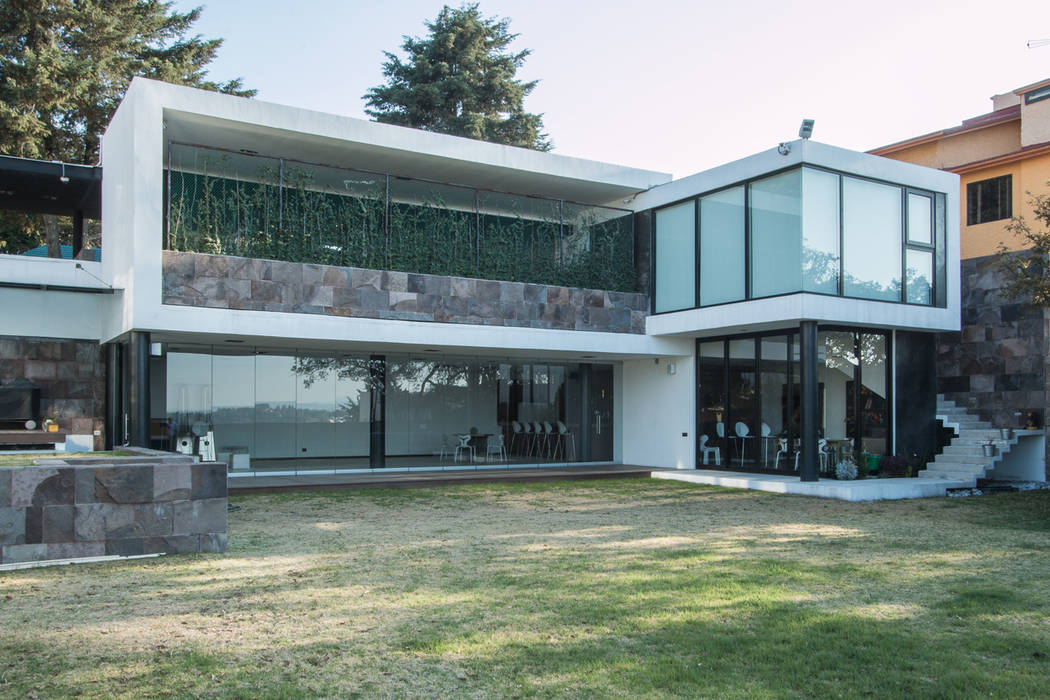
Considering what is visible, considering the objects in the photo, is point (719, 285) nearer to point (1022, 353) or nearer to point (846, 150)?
point (846, 150)

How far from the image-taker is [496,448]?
1733cm

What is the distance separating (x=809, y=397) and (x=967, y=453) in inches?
151

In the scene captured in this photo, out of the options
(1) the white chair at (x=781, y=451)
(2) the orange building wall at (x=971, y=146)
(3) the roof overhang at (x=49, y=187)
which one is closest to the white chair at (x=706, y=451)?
(1) the white chair at (x=781, y=451)

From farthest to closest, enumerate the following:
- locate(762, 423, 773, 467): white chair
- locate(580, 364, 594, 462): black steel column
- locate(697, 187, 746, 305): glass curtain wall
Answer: locate(580, 364, 594, 462): black steel column, locate(762, 423, 773, 467): white chair, locate(697, 187, 746, 305): glass curtain wall

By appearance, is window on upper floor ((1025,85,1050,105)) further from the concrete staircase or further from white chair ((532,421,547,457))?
white chair ((532,421,547,457))

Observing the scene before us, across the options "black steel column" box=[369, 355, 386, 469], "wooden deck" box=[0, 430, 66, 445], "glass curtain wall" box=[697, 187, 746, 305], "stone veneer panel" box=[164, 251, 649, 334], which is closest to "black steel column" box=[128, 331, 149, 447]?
"stone veneer panel" box=[164, 251, 649, 334]

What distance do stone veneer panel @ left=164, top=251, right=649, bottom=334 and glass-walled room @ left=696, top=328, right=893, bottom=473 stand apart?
2.29m

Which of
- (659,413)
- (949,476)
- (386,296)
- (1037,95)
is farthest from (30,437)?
(1037,95)

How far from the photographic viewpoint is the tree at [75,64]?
22.0 metres

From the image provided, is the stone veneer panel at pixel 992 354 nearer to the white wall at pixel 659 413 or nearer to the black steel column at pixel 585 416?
the white wall at pixel 659 413

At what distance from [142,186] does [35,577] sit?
23.2ft

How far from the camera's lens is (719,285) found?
50.5 feet

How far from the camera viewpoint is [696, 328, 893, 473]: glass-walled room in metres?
14.9

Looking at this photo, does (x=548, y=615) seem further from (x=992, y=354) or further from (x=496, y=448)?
(x=992, y=354)
